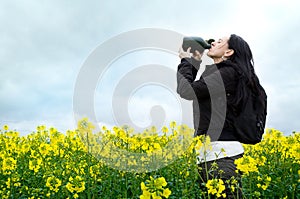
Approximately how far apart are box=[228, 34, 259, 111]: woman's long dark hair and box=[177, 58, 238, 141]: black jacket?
48 millimetres

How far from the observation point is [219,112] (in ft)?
8.96

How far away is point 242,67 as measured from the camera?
282cm

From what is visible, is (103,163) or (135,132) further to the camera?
(135,132)

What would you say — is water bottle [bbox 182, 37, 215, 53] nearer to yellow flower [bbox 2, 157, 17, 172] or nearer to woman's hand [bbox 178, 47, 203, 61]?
woman's hand [bbox 178, 47, 203, 61]

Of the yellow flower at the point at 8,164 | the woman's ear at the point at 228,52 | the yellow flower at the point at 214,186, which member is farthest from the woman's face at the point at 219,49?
the yellow flower at the point at 8,164

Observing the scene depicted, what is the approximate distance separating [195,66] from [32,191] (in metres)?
2.07

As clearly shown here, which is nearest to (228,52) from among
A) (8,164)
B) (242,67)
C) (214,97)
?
(242,67)

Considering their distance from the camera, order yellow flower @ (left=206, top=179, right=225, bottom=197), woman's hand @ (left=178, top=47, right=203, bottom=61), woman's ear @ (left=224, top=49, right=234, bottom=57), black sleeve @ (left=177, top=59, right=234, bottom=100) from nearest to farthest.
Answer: yellow flower @ (left=206, top=179, right=225, bottom=197)
black sleeve @ (left=177, top=59, right=234, bottom=100)
woman's ear @ (left=224, top=49, right=234, bottom=57)
woman's hand @ (left=178, top=47, right=203, bottom=61)

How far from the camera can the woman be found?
2.70 m

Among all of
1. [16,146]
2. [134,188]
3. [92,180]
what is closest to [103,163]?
[92,180]

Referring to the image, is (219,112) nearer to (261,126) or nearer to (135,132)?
(261,126)

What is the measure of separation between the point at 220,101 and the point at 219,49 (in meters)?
0.50

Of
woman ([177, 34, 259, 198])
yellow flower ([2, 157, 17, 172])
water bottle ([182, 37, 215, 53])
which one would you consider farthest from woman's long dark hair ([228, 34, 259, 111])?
yellow flower ([2, 157, 17, 172])

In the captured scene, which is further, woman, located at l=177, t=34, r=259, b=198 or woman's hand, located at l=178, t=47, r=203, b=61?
woman's hand, located at l=178, t=47, r=203, b=61
